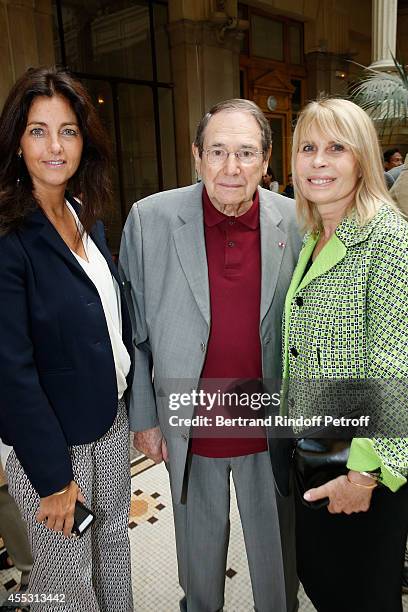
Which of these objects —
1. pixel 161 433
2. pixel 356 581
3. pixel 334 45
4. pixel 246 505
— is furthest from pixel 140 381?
pixel 334 45

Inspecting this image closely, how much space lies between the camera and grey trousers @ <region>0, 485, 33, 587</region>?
2.09m

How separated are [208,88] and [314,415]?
8352mm

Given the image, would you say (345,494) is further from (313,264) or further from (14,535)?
(14,535)

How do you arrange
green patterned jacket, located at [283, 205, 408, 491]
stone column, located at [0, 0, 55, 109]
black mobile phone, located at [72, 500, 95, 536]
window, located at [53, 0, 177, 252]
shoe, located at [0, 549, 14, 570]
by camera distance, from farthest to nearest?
1. window, located at [53, 0, 177, 252]
2. stone column, located at [0, 0, 55, 109]
3. shoe, located at [0, 549, 14, 570]
4. black mobile phone, located at [72, 500, 95, 536]
5. green patterned jacket, located at [283, 205, 408, 491]

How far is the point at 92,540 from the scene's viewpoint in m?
1.69

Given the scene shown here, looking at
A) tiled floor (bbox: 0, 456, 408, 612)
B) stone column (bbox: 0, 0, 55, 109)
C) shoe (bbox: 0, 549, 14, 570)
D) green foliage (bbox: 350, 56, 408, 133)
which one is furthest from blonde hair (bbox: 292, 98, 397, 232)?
stone column (bbox: 0, 0, 55, 109)

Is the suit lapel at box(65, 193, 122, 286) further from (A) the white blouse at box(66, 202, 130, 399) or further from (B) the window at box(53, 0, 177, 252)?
(B) the window at box(53, 0, 177, 252)

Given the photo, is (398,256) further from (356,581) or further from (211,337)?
(356,581)

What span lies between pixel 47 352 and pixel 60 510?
0.46m

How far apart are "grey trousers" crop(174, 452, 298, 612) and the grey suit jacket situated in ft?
0.38

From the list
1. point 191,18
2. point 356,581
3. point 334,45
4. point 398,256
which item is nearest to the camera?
point 398,256

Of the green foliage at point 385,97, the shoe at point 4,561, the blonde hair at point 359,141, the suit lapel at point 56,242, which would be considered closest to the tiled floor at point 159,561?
the shoe at point 4,561

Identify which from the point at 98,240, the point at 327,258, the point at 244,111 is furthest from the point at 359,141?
the point at 98,240

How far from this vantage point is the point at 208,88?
8703 millimetres
